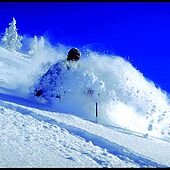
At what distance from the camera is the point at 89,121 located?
59.6ft

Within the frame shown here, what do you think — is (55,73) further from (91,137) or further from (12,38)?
(12,38)

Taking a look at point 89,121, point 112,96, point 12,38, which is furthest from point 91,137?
point 12,38

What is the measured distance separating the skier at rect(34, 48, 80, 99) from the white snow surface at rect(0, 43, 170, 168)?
1.39ft

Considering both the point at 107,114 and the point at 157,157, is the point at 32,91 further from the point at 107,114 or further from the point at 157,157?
the point at 157,157

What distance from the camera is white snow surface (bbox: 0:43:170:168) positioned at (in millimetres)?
12672

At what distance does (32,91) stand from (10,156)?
10.6 meters

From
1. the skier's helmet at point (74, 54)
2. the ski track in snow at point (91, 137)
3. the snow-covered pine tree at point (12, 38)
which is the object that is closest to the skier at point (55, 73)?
the skier's helmet at point (74, 54)

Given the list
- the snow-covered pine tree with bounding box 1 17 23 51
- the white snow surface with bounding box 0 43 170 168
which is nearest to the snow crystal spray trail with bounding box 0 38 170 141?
the white snow surface with bounding box 0 43 170 168

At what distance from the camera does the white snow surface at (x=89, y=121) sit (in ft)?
41.6

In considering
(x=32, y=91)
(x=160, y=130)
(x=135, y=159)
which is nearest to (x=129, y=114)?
(x=160, y=130)

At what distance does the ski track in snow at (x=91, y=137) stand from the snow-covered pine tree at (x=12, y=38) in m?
62.5

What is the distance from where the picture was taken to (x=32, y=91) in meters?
22.3

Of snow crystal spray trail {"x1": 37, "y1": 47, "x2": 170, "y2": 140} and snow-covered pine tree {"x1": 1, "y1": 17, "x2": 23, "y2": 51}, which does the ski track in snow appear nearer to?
snow crystal spray trail {"x1": 37, "y1": 47, "x2": 170, "y2": 140}

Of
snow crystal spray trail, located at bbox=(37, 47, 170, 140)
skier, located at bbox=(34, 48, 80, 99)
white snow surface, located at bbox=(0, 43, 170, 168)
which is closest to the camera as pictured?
white snow surface, located at bbox=(0, 43, 170, 168)
